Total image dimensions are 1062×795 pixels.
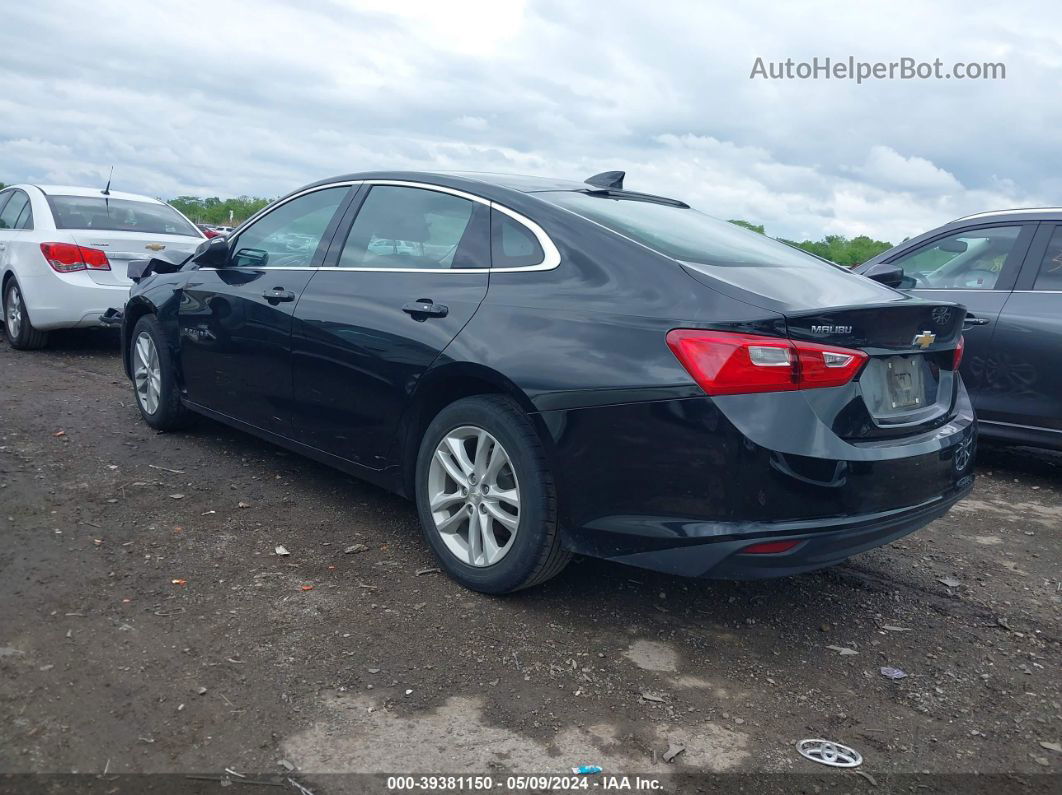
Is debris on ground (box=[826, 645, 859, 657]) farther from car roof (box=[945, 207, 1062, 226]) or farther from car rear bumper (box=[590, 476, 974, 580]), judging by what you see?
car roof (box=[945, 207, 1062, 226])

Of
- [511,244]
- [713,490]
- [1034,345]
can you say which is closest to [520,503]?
[713,490]

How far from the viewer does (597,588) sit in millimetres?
3795

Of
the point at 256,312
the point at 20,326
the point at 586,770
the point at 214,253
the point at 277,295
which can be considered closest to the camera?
the point at 586,770

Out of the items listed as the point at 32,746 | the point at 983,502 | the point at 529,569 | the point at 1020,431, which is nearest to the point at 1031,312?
the point at 1020,431

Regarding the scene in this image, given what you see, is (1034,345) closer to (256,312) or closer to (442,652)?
(442,652)

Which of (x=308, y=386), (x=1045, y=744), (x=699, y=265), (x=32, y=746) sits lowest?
(x=32, y=746)

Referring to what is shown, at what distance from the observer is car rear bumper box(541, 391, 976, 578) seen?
2.93 metres

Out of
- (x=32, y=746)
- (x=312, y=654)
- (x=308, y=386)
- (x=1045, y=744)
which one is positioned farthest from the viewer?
(x=308, y=386)

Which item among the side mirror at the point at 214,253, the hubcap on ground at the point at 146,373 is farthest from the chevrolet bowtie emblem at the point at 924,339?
the hubcap on ground at the point at 146,373

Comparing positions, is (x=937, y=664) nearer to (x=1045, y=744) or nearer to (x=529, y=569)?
(x=1045, y=744)

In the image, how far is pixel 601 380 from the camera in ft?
10.3

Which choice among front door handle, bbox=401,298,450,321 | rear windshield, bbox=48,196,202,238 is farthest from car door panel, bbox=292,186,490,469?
rear windshield, bbox=48,196,202,238

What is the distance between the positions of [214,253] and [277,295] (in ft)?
2.52

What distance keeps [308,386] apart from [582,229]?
1580mm
